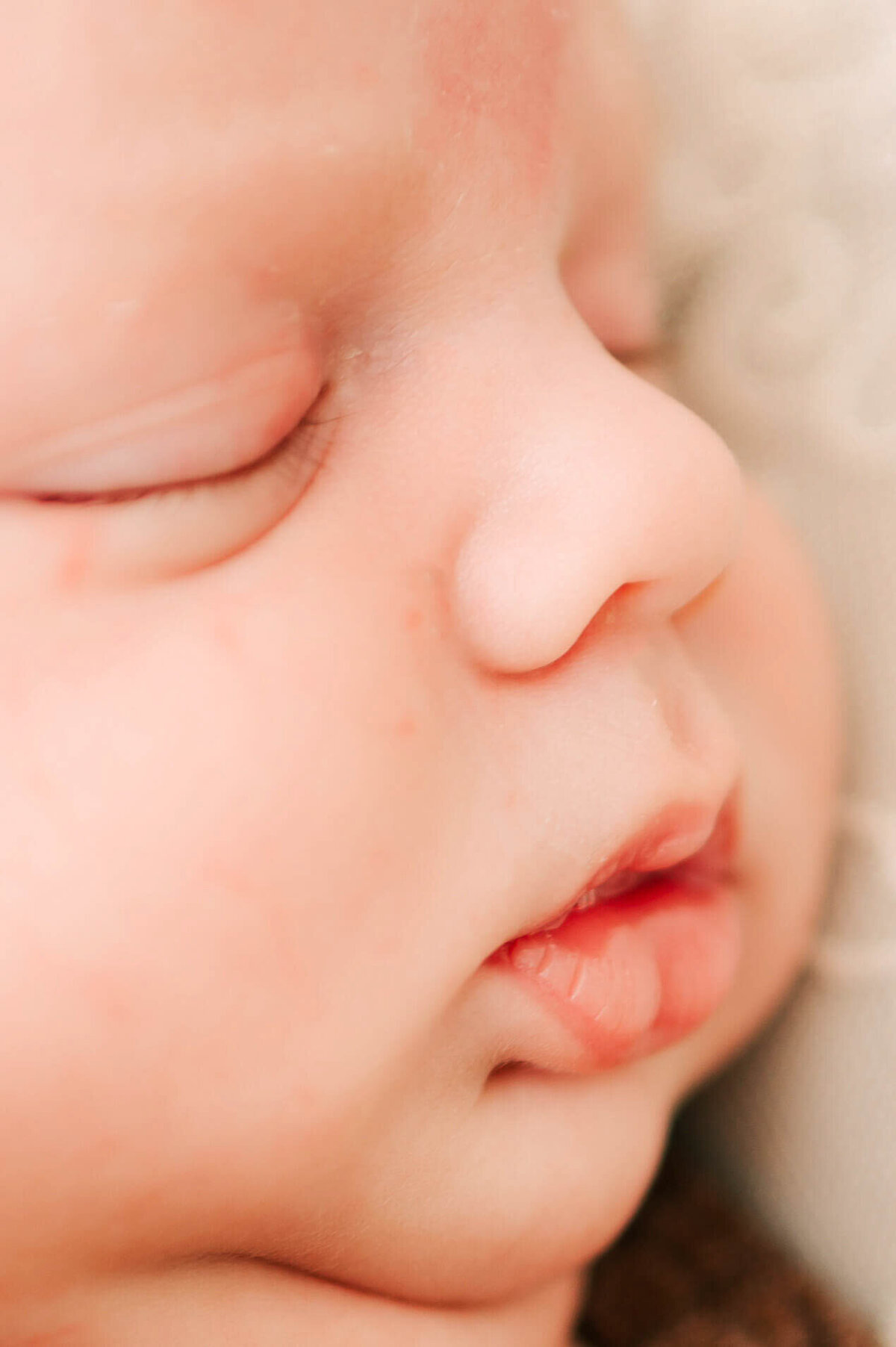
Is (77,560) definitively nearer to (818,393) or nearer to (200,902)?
(200,902)

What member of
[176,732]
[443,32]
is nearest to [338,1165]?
[176,732]

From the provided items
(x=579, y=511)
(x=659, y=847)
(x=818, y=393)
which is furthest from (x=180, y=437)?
(x=818, y=393)

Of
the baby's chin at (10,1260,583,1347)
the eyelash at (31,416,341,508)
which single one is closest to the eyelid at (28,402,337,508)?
the eyelash at (31,416,341,508)

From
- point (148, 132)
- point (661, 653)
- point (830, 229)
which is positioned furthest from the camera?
point (830, 229)

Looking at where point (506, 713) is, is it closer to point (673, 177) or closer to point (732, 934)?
point (732, 934)

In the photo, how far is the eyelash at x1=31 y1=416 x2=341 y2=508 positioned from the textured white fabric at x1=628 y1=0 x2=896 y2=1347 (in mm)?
296

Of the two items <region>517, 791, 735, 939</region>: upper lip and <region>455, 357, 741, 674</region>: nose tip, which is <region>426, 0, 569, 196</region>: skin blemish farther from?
<region>517, 791, 735, 939</region>: upper lip

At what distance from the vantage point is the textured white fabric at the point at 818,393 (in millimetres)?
604

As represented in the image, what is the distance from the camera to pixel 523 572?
44cm

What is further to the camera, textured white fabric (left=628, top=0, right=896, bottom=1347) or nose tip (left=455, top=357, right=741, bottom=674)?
textured white fabric (left=628, top=0, right=896, bottom=1347)

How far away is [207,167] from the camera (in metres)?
0.40

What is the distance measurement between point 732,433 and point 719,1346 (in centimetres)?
46

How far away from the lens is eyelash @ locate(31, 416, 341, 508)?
411mm

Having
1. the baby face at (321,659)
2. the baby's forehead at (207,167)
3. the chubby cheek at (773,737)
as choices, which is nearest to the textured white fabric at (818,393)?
the chubby cheek at (773,737)
